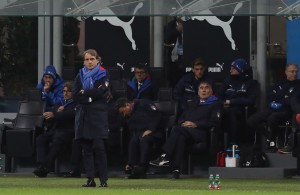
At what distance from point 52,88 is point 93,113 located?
5.01m

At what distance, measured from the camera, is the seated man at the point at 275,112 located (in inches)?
828

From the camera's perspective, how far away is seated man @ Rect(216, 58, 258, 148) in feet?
70.0

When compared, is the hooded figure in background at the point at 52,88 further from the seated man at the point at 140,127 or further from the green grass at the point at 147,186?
the green grass at the point at 147,186

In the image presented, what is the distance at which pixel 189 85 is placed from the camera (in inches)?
868

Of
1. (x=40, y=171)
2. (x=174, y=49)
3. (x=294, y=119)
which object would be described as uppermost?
(x=174, y=49)

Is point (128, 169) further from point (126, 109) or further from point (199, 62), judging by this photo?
point (199, 62)

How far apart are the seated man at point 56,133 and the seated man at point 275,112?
325 centimetres

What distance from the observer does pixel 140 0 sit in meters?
20.1

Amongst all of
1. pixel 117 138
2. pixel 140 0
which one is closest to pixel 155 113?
pixel 117 138

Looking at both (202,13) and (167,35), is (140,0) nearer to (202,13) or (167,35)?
(202,13)

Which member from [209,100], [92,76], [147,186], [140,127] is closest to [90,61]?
[92,76]

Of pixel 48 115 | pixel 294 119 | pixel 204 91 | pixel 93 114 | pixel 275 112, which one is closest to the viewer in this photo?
pixel 93 114

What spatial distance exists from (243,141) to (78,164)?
2.98 metres

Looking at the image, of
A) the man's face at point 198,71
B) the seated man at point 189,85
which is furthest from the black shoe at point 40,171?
the man's face at point 198,71
